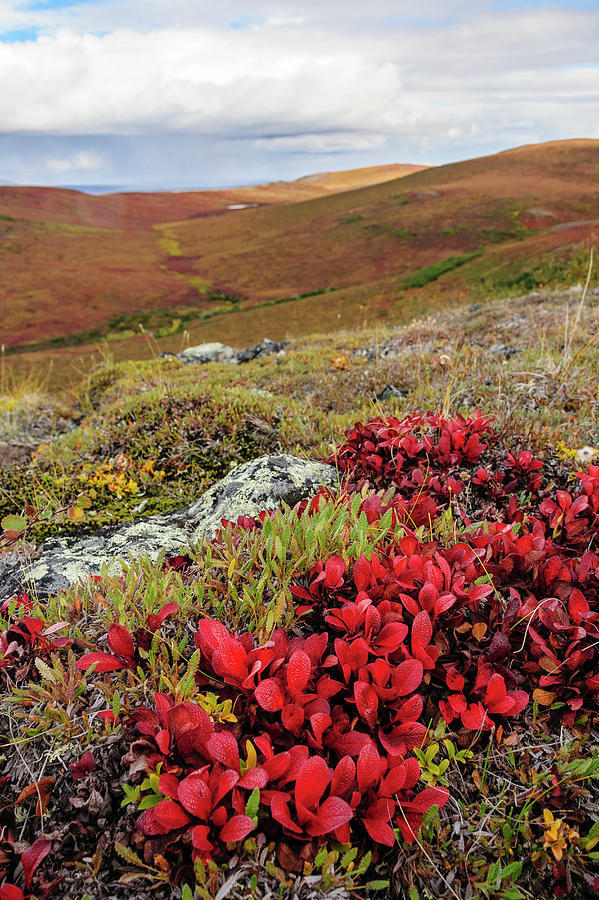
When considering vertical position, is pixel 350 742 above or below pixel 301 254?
below

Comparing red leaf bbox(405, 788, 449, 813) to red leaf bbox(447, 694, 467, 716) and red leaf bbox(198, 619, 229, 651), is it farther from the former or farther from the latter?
red leaf bbox(198, 619, 229, 651)

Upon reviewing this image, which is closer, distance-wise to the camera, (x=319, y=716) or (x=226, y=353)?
(x=319, y=716)

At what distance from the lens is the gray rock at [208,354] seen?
56.4 feet

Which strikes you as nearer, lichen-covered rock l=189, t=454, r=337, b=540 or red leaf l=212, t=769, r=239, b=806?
red leaf l=212, t=769, r=239, b=806

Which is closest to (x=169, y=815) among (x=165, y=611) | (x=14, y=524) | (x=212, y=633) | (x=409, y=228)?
(x=212, y=633)

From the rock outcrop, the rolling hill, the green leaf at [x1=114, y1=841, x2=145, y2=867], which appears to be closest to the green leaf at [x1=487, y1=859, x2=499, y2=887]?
the green leaf at [x1=114, y1=841, x2=145, y2=867]

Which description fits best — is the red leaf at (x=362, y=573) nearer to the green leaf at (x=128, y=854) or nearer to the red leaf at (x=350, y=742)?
the red leaf at (x=350, y=742)

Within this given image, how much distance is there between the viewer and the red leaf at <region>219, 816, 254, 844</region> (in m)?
1.50

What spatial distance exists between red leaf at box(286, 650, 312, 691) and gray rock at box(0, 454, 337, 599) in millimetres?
1520

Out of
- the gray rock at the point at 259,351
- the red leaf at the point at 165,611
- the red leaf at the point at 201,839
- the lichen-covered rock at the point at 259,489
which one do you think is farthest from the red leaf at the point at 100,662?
the gray rock at the point at 259,351

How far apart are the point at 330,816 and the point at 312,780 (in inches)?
4.1

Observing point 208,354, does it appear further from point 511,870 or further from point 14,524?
point 511,870

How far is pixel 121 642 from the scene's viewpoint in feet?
6.95

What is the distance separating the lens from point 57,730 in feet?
6.46
